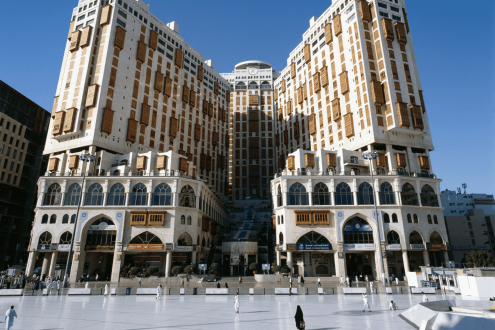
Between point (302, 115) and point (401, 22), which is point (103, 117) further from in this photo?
point (401, 22)

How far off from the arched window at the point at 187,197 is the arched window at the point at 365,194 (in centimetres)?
3109

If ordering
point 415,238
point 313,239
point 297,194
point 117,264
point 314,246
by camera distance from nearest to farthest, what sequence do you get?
point 117,264 < point 314,246 < point 313,239 < point 415,238 < point 297,194

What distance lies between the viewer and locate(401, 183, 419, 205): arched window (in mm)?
58088

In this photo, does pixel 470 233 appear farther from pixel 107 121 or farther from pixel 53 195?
pixel 53 195

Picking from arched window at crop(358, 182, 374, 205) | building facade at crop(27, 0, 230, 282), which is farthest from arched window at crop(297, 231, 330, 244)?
building facade at crop(27, 0, 230, 282)

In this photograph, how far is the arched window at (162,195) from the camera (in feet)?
188

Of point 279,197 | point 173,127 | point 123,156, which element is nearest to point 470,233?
point 279,197

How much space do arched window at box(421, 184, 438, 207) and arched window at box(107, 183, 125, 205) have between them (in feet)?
184

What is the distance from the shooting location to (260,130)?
113 m

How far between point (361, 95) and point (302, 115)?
2235 cm

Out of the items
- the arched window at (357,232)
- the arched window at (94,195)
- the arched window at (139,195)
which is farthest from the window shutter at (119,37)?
the arched window at (357,232)

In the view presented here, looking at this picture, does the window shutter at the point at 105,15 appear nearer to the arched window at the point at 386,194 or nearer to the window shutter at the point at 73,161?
the window shutter at the point at 73,161

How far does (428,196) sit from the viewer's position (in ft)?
196

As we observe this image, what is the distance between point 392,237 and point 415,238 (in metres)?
4.54
